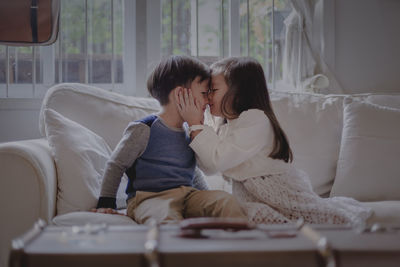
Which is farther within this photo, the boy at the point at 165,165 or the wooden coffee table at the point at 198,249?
the boy at the point at 165,165

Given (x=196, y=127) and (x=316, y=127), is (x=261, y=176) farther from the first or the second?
(x=316, y=127)

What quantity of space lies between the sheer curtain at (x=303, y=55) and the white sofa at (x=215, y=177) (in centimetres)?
53

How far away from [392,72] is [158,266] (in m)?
2.51

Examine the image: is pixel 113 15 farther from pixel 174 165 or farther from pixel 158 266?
pixel 158 266

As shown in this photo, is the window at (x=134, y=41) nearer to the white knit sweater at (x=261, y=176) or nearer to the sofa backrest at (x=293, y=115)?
the sofa backrest at (x=293, y=115)

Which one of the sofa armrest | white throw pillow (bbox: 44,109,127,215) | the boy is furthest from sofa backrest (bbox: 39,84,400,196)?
the sofa armrest

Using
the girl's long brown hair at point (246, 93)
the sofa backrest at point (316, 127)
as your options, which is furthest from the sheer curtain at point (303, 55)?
the girl's long brown hair at point (246, 93)

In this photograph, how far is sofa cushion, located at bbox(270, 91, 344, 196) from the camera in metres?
1.92

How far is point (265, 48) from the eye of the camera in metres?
2.97

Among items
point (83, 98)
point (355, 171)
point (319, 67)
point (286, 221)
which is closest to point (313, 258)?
point (286, 221)

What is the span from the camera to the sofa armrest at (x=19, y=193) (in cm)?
133

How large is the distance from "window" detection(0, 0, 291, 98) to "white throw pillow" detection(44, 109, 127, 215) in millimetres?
958

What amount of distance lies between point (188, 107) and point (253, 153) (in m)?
0.29

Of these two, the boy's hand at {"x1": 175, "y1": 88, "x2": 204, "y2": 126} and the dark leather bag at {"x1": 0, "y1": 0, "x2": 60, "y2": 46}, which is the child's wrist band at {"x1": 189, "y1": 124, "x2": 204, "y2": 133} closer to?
the boy's hand at {"x1": 175, "y1": 88, "x2": 204, "y2": 126}
